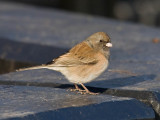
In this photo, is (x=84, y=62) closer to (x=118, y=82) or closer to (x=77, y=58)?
(x=77, y=58)

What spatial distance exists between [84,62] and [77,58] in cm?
7

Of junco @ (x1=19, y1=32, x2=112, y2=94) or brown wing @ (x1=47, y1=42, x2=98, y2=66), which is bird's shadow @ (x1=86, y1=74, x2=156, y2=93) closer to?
junco @ (x1=19, y1=32, x2=112, y2=94)

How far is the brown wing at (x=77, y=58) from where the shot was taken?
4.19m

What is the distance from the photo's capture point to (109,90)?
163 inches

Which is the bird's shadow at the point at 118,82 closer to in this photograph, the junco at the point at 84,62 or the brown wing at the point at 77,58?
the junco at the point at 84,62

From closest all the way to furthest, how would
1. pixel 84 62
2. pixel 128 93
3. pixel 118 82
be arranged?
pixel 128 93 < pixel 84 62 < pixel 118 82

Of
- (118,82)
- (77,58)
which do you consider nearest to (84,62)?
(77,58)

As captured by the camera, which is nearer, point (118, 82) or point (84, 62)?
point (84, 62)

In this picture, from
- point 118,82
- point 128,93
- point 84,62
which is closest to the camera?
point 128,93

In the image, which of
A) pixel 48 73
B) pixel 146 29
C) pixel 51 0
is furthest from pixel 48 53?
pixel 51 0

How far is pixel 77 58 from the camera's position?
423 cm

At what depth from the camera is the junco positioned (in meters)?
4.13

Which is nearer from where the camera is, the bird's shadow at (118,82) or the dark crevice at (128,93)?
the dark crevice at (128,93)

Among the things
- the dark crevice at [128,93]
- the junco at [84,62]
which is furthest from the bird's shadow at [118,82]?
the junco at [84,62]
